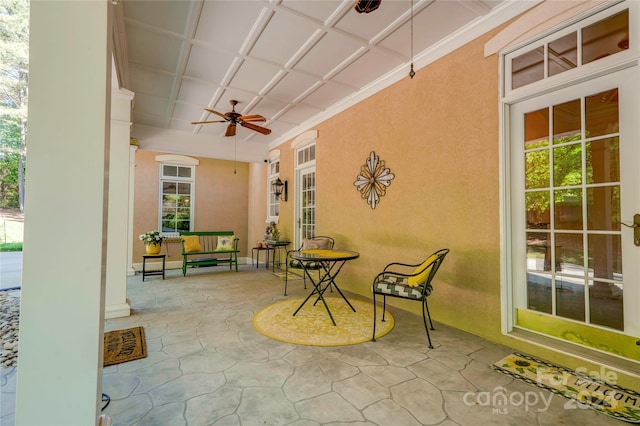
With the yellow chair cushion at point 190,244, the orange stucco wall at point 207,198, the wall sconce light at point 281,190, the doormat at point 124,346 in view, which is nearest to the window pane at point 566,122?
the doormat at point 124,346

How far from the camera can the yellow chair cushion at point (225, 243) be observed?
6.59 metres

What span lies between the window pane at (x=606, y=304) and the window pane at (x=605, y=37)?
1688 millimetres

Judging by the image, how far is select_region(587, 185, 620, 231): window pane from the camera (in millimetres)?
2041

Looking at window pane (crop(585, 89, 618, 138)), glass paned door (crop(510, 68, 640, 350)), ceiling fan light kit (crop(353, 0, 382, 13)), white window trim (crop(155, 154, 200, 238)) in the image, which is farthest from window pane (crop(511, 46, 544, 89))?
white window trim (crop(155, 154, 200, 238))

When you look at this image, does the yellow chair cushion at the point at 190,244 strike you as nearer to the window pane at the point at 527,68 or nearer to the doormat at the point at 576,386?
the doormat at the point at 576,386

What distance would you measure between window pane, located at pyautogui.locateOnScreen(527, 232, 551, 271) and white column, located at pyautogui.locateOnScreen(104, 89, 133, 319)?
4299 mm

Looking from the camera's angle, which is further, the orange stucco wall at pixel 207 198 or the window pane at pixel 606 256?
the orange stucco wall at pixel 207 198

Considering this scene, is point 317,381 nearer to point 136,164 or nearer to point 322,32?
point 322,32

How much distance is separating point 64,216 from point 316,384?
1739mm

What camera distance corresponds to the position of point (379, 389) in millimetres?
1882

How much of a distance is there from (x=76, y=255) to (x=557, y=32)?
3569mm

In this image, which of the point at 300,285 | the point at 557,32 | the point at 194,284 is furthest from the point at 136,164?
the point at 557,32

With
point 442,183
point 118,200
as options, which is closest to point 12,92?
point 118,200

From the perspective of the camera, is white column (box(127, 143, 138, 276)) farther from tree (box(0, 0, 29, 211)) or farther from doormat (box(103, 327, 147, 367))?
tree (box(0, 0, 29, 211))
